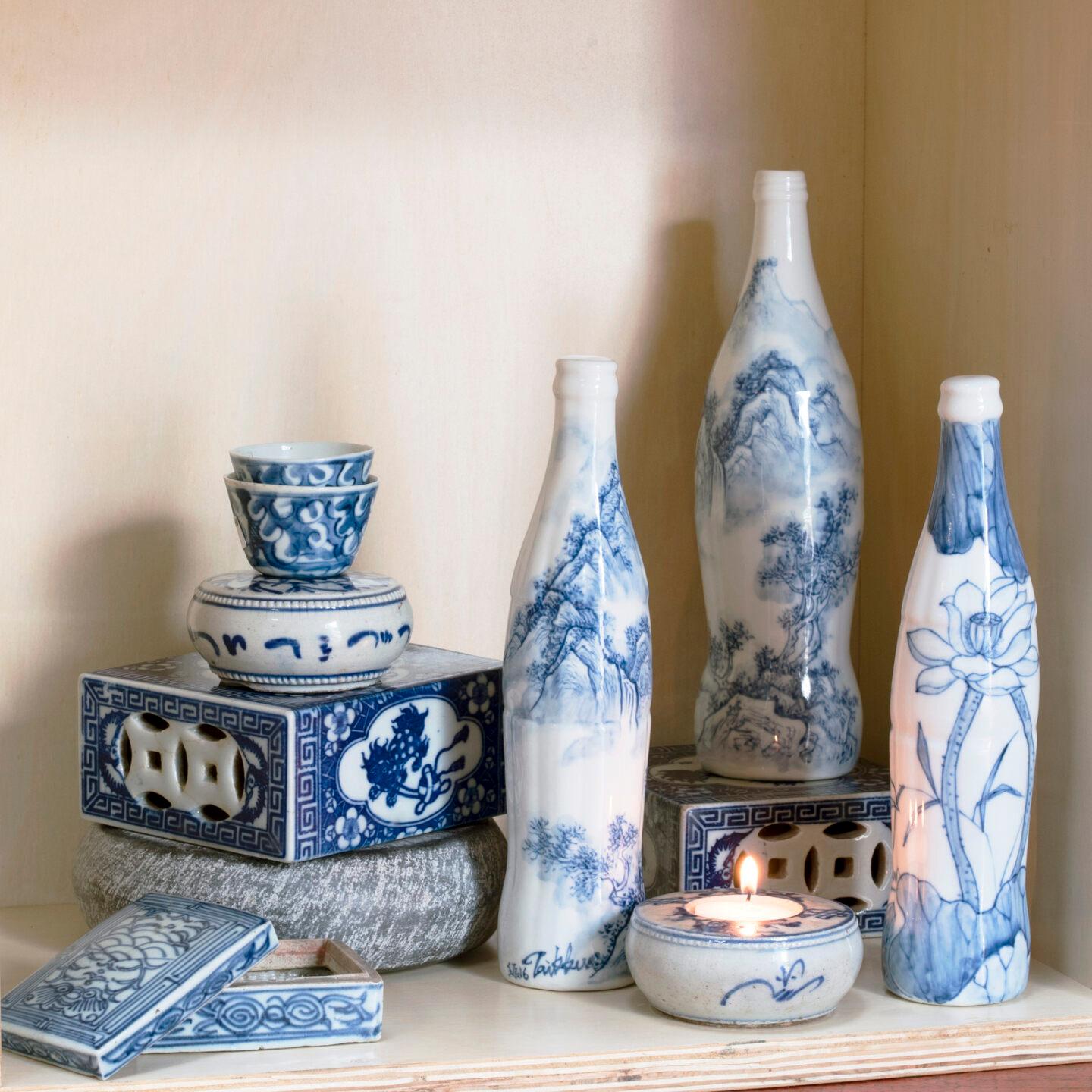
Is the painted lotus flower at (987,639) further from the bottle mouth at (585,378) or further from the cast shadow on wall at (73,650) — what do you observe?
the cast shadow on wall at (73,650)

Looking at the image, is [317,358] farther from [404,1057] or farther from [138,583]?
[404,1057]

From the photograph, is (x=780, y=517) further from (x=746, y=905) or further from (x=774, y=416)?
(x=746, y=905)

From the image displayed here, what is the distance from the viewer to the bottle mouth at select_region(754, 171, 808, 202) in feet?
3.17

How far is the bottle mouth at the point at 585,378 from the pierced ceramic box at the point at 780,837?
0.24 meters

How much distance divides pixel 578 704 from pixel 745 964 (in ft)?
0.50

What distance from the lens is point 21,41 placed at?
3.18ft

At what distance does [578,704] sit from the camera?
815 millimetres

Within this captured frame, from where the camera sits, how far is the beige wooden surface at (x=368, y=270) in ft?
3.24

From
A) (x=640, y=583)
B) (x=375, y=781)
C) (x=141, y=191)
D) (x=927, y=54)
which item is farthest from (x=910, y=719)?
(x=141, y=191)

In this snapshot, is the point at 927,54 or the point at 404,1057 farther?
the point at 927,54

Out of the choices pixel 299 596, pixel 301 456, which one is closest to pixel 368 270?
pixel 301 456

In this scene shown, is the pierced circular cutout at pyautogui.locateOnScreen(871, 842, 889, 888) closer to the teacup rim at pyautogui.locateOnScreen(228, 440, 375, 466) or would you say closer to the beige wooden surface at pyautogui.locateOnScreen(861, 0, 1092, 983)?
the beige wooden surface at pyautogui.locateOnScreen(861, 0, 1092, 983)

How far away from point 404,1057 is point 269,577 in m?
0.27

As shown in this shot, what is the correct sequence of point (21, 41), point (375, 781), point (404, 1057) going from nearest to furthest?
1. point (404, 1057)
2. point (375, 781)
3. point (21, 41)
